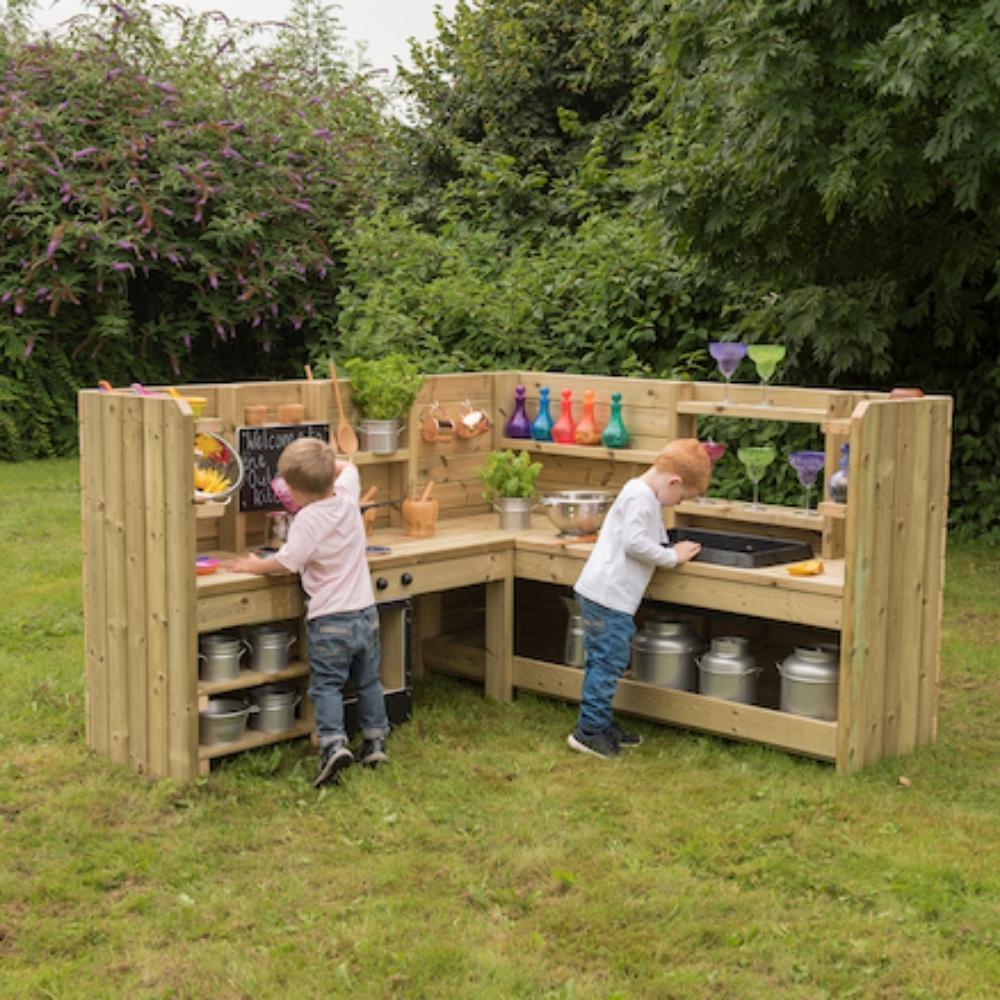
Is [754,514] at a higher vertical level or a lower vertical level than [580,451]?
lower

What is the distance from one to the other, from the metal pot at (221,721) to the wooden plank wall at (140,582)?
16 centimetres

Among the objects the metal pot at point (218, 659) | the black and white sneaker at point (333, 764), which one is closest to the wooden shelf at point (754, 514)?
the black and white sneaker at point (333, 764)

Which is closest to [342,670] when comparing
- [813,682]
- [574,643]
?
[574,643]

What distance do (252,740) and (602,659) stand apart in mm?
1378

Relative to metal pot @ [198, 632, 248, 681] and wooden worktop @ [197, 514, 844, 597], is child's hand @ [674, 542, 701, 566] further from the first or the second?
metal pot @ [198, 632, 248, 681]

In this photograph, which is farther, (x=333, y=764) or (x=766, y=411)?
(x=766, y=411)

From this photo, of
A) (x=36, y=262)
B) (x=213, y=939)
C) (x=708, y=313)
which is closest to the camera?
(x=213, y=939)

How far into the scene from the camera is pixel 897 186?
31.9 feet

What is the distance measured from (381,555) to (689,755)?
4.78 feet

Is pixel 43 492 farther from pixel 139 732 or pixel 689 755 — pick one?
pixel 689 755

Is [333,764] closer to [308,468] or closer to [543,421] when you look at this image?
[308,468]

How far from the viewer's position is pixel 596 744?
20.5 feet

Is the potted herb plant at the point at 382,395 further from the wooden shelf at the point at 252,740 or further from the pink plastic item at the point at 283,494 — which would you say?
the wooden shelf at the point at 252,740

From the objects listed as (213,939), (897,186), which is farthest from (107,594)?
(897,186)
